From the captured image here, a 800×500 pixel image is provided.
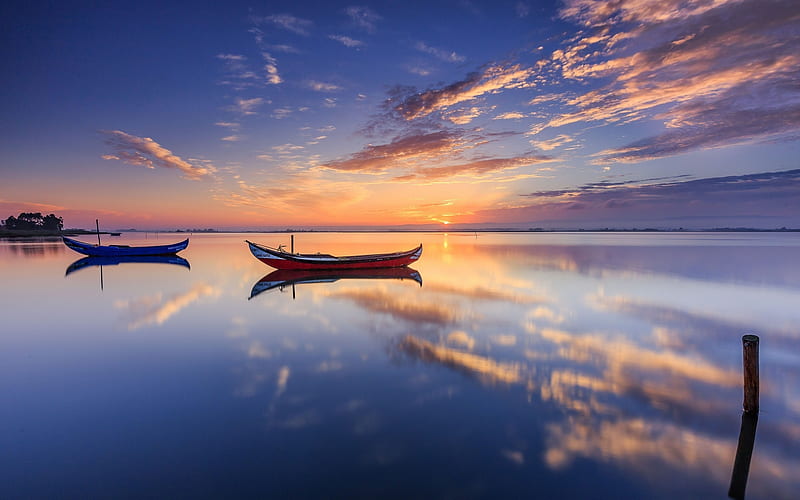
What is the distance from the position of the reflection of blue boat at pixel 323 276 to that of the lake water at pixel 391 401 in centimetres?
686

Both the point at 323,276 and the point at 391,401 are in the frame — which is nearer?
the point at 391,401

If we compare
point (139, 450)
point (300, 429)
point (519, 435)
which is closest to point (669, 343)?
point (519, 435)

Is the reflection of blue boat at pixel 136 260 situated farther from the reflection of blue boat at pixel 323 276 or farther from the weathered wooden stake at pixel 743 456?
the weathered wooden stake at pixel 743 456

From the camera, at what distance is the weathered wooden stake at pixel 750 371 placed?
6125mm

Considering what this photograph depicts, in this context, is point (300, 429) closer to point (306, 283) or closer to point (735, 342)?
point (735, 342)

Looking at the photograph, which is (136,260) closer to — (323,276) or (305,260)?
(305,260)

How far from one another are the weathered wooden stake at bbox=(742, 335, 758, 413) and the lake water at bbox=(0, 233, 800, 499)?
Result: 1.11 ft

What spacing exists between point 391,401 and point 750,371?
6.81 m

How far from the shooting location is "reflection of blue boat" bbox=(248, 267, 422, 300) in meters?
22.8

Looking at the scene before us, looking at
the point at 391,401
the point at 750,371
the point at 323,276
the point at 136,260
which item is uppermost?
the point at 750,371

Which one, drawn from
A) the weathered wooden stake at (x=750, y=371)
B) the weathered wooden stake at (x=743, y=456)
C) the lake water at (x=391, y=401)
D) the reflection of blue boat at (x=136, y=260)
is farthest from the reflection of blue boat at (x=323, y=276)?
the weathered wooden stake at (x=743, y=456)

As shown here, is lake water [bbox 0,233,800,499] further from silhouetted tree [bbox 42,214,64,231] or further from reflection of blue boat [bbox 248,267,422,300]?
silhouetted tree [bbox 42,214,64,231]

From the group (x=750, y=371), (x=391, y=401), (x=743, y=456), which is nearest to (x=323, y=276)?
(x=391, y=401)

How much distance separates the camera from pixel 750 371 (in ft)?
20.8
